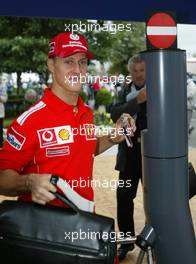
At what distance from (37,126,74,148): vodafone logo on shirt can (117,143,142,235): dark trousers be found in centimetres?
170

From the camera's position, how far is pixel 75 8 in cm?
300

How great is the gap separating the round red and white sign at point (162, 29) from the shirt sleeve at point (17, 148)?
1.88 ft

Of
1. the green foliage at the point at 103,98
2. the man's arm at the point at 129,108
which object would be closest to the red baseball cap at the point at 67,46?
the man's arm at the point at 129,108

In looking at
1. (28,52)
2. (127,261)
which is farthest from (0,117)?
(28,52)

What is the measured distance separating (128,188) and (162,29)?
2259 mm

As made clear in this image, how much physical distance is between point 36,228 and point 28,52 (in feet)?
46.9

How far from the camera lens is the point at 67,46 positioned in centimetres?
176

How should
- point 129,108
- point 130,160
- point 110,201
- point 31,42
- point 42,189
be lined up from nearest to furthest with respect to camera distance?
point 42,189, point 129,108, point 130,160, point 110,201, point 31,42

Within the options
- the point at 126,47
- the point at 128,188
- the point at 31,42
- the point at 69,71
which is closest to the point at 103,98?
the point at 126,47

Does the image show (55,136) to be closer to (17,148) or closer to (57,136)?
(57,136)

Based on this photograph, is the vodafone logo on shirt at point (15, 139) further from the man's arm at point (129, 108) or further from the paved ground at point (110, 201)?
the paved ground at point (110, 201)

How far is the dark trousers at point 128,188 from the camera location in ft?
11.2

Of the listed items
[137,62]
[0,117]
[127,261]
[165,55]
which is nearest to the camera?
[165,55]

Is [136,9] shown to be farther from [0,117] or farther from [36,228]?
[0,117]
